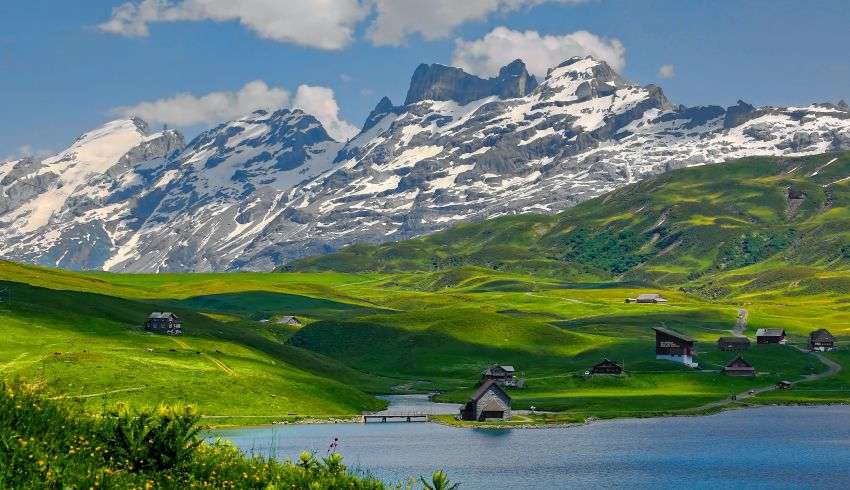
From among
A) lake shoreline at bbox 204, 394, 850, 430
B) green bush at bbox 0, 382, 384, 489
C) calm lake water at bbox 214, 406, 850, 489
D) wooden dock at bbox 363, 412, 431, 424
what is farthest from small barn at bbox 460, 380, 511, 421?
green bush at bbox 0, 382, 384, 489

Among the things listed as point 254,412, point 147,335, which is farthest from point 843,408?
point 147,335

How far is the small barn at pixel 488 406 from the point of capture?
542ft

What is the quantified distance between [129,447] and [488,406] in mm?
128679

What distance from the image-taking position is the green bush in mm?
37219

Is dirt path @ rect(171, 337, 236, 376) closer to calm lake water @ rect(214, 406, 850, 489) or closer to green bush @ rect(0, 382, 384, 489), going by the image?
calm lake water @ rect(214, 406, 850, 489)

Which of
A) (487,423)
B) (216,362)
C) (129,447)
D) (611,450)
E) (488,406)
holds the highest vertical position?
(216,362)

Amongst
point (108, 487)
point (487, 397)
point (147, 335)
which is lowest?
point (108, 487)

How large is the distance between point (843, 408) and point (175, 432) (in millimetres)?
155943

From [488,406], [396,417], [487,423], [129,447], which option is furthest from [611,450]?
[129,447]

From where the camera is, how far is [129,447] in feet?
130

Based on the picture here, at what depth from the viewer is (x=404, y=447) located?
13362 centimetres

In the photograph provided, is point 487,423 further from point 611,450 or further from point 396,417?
point 611,450

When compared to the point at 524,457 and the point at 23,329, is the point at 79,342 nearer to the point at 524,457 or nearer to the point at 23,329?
the point at 23,329

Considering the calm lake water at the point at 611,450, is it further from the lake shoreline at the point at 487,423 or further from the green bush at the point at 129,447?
the green bush at the point at 129,447
